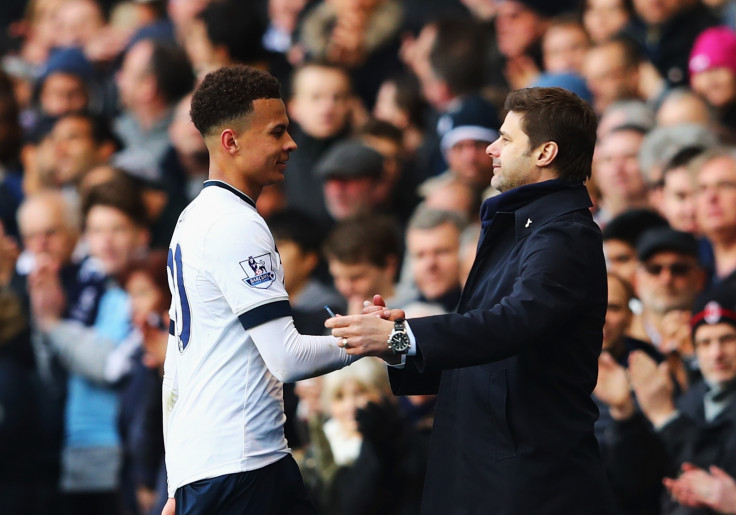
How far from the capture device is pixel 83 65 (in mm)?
12766

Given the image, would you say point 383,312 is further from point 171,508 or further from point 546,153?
point 171,508

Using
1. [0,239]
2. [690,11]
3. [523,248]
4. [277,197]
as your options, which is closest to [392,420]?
[523,248]

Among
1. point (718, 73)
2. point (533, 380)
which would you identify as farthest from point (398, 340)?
point (718, 73)

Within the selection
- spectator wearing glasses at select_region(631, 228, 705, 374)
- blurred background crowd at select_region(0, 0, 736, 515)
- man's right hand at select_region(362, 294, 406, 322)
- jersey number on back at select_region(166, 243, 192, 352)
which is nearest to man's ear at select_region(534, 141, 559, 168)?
man's right hand at select_region(362, 294, 406, 322)

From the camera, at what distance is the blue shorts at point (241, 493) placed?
4.88 meters

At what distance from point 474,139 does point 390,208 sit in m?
0.76

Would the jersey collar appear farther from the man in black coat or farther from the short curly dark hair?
the man in black coat

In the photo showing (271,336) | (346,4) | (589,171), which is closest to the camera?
(271,336)

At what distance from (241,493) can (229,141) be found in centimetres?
123

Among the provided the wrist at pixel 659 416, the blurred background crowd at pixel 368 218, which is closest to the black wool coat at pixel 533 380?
the blurred background crowd at pixel 368 218

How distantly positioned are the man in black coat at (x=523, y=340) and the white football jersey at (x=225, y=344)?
30cm

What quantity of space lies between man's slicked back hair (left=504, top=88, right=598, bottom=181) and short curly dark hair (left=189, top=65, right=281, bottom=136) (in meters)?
0.95

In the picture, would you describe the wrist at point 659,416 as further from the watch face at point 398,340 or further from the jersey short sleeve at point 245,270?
the jersey short sleeve at point 245,270

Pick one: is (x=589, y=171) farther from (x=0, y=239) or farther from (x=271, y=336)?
(x=0, y=239)
